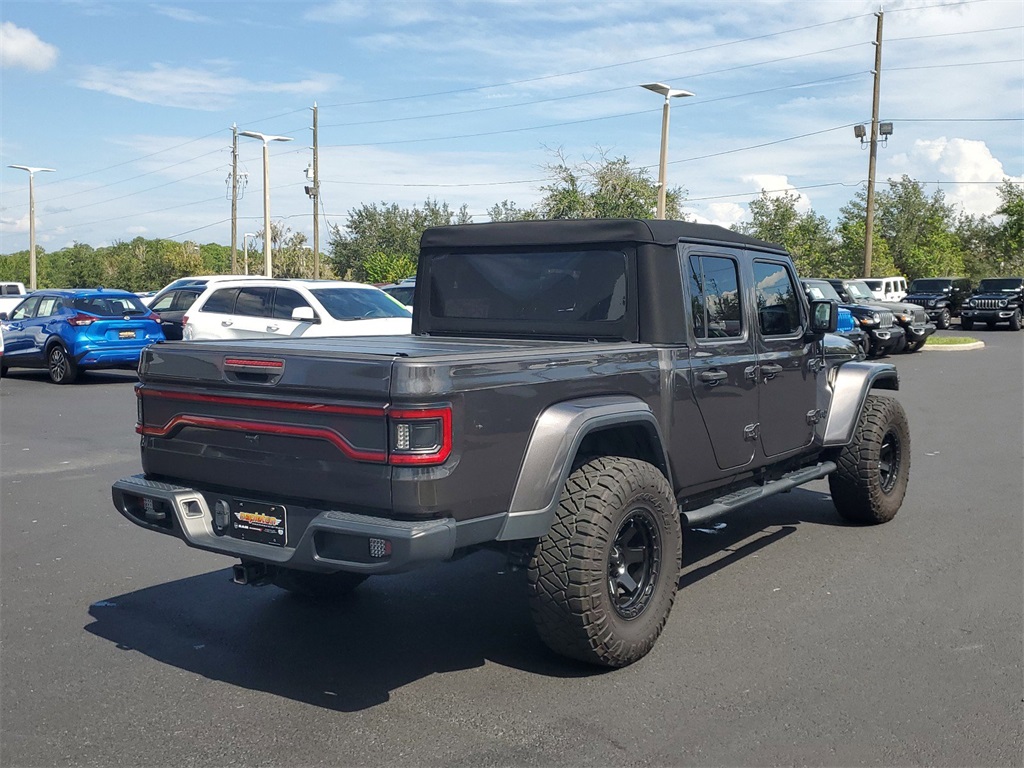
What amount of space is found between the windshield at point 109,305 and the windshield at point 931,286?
28.1 meters

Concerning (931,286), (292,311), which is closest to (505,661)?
(292,311)

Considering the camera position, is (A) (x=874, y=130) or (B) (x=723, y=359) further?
(A) (x=874, y=130)

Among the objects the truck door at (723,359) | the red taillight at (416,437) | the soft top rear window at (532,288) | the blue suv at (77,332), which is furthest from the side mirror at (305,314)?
the red taillight at (416,437)

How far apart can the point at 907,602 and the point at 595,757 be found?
8.30 feet

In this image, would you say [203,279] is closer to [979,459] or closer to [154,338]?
[154,338]

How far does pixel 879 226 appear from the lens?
58812 mm

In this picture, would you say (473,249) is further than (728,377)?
Yes

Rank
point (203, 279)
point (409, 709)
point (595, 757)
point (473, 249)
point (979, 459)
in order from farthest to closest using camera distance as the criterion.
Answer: point (203, 279)
point (979, 459)
point (473, 249)
point (409, 709)
point (595, 757)

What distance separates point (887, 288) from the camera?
32469mm

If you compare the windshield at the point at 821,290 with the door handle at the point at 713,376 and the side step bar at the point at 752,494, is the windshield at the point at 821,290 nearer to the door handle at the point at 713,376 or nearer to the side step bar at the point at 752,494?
the side step bar at the point at 752,494

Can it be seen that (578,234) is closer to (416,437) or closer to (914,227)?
(416,437)

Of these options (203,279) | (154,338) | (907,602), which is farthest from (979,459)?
(203,279)

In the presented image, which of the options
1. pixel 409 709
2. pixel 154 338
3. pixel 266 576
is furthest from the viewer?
pixel 154 338

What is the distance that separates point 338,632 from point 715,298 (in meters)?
2.67
